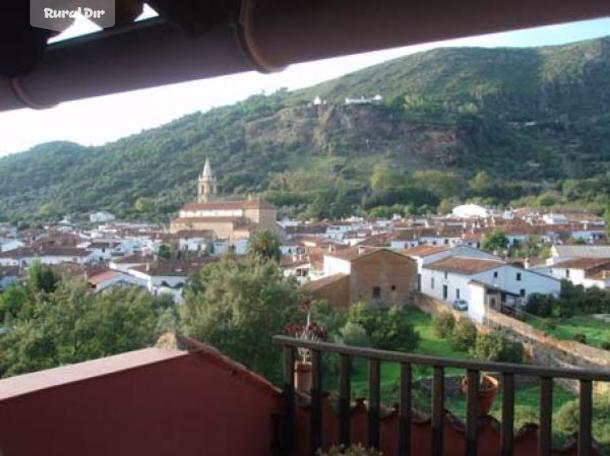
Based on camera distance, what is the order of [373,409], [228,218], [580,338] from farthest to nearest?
[228,218] < [580,338] < [373,409]

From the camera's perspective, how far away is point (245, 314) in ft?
28.3

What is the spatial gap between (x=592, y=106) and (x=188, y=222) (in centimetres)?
4160

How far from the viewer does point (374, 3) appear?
2.35ft

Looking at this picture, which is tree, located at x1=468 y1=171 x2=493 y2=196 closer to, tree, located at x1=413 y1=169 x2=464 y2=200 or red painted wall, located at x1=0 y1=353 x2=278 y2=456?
tree, located at x1=413 y1=169 x2=464 y2=200

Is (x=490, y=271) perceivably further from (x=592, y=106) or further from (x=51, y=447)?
(x=592, y=106)

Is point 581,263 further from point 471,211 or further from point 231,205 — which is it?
point 231,205

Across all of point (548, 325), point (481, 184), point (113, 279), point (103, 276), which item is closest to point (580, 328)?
point (548, 325)

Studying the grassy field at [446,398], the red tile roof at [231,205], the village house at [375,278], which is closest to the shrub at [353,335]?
the grassy field at [446,398]

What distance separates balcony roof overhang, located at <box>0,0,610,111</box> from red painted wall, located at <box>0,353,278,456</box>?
854 mm

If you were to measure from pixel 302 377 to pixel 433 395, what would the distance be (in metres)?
0.61

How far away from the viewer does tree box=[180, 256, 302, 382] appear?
808 centimetres

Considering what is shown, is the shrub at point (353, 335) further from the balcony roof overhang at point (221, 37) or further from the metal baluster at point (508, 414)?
the balcony roof overhang at point (221, 37)

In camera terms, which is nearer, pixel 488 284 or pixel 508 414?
pixel 508 414

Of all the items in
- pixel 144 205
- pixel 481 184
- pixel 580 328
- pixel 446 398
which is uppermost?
pixel 481 184
